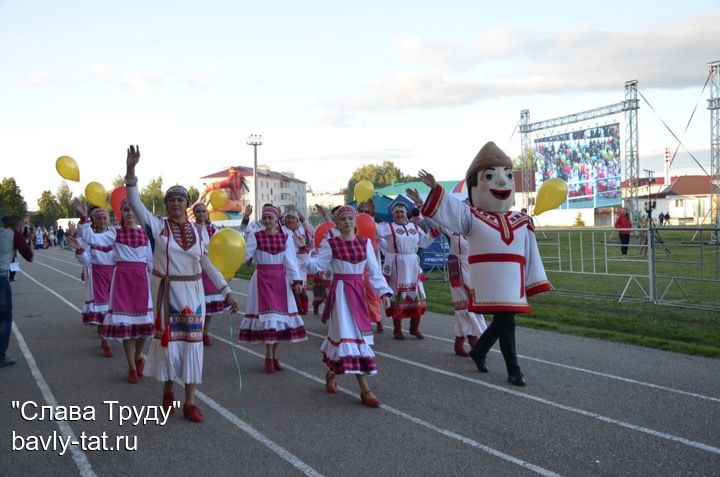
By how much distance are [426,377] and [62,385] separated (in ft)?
13.6

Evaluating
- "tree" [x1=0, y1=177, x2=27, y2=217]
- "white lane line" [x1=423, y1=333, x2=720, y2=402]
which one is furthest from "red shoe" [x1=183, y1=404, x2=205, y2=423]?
"tree" [x1=0, y1=177, x2=27, y2=217]

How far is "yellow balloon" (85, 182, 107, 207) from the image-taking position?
34.4ft

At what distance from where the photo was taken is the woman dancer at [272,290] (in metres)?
8.29

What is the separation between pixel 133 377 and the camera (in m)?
7.59

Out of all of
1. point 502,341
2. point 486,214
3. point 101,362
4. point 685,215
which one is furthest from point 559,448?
point 685,215

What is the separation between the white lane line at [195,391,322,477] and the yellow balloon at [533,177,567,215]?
15.4ft

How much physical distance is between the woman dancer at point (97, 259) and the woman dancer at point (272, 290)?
8.76 ft

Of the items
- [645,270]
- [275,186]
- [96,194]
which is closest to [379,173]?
[275,186]

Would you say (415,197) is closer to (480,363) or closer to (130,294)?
(480,363)

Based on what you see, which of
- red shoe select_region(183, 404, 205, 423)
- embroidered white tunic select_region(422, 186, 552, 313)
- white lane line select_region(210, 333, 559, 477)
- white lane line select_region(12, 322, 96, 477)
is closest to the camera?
white lane line select_region(210, 333, 559, 477)

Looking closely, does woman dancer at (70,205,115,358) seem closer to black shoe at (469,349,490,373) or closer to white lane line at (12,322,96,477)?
white lane line at (12,322,96,477)

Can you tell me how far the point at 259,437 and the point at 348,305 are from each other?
184cm

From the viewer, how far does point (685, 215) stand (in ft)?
253

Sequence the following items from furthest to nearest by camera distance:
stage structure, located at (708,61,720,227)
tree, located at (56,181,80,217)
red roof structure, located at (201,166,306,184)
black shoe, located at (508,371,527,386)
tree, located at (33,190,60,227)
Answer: red roof structure, located at (201,166,306,184) → tree, located at (56,181,80,217) → tree, located at (33,190,60,227) → stage structure, located at (708,61,720,227) → black shoe, located at (508,371,527,386)
